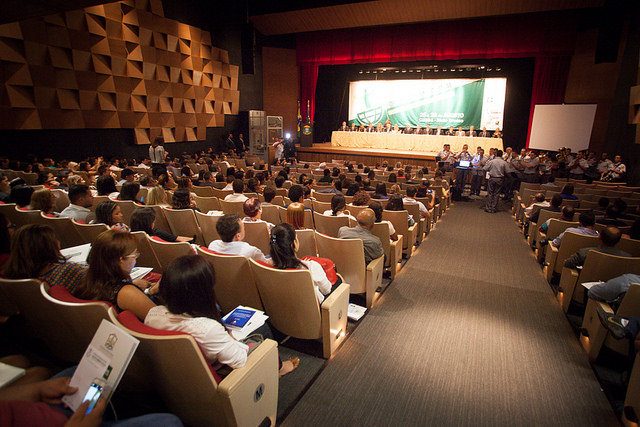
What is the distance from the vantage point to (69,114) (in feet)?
27.8

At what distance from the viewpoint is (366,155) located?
1312 cm

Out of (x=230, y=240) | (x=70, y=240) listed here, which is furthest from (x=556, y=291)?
(x=70, y=240)

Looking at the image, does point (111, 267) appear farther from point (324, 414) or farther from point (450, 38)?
point (450, 38)

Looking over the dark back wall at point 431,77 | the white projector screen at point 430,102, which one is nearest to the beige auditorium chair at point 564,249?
the dark back wall at point 431,77

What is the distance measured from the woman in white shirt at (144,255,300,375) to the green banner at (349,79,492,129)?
1378cm

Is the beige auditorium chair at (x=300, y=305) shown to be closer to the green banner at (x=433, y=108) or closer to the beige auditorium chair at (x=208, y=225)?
the beige auditorium chair at (x=208, y=225)

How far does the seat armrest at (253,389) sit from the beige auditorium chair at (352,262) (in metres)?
1.36

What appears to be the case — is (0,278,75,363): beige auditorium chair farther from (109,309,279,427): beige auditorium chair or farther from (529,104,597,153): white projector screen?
(529,104,597,153): white projector screen

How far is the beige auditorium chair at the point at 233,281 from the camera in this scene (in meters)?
2.46

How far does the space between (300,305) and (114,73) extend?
974 centimetres

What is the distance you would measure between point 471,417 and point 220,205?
3.78 meters

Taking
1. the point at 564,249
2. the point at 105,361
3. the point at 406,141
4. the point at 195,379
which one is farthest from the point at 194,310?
the point at 406,141

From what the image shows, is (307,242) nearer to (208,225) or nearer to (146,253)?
(208,225)

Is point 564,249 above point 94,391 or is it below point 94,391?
below
